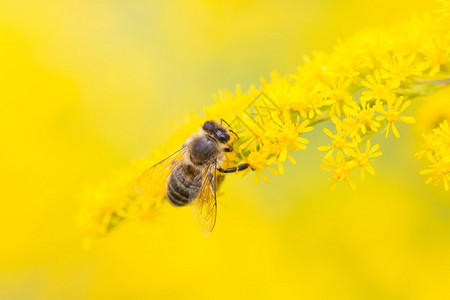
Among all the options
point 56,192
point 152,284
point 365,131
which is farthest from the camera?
point 56,192

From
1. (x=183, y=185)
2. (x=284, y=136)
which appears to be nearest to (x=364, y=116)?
(x=284, y=136)

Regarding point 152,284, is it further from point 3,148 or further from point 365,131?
point 365,131

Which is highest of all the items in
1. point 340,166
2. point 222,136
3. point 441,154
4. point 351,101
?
point 222,136

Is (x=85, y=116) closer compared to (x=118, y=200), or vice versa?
(x=118, y=200)

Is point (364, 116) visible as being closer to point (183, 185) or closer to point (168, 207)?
point (183, 185)

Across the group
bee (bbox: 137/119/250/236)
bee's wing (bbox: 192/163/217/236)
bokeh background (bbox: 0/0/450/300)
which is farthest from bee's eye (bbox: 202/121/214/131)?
bokeh background (bbox: 0/0/450/300)

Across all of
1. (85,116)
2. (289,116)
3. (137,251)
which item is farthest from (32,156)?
(289,116)

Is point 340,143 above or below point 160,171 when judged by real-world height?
below
